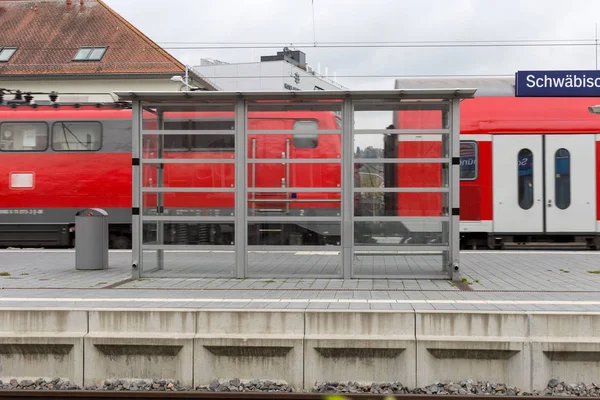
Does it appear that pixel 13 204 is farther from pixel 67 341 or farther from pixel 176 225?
pixel 67 341

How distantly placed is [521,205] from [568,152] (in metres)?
1.53

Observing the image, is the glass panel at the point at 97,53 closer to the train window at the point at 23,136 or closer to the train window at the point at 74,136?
the train window at the point at 23,136

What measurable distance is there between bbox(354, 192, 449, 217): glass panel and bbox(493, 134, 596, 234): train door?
6.08 metres

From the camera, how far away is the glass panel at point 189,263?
37.7 feet

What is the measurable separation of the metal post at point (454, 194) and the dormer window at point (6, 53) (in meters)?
34.7

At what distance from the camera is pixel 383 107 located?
440 inches

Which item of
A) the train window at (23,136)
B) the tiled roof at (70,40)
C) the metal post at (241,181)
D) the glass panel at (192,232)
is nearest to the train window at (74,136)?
the train window at (23,136)

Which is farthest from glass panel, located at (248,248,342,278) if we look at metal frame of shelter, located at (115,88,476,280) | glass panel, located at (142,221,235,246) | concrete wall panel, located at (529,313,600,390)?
concrete wall panel, located at (529,313,600,390)

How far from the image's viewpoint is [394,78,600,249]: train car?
16656mm

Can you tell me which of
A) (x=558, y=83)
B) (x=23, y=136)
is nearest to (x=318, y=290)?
(x=558, y=83)

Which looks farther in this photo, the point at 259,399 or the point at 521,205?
the point at 521,205

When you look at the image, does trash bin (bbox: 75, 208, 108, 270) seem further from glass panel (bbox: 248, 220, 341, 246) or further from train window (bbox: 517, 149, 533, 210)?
train window (bbox: 517, 149, 533, 210)

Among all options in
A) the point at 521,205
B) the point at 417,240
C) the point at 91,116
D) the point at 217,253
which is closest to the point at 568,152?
the point at 521,205

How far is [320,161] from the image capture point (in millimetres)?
11141
